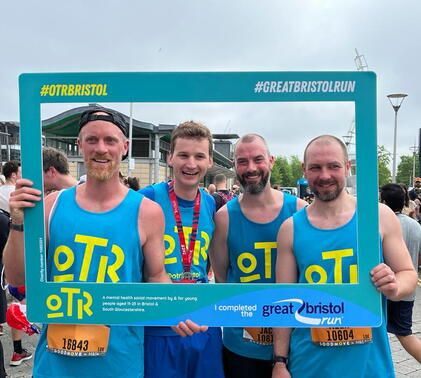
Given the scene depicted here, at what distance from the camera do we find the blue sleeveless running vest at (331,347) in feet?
6.45

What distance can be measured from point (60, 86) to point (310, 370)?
1896 millimetres

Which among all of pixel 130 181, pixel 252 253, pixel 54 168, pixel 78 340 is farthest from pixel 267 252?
pixel 130 181

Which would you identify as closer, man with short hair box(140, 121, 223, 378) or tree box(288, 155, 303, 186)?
tree box(288, 155, 303, 186)

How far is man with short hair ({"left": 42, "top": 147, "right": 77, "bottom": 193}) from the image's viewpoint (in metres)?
2.02

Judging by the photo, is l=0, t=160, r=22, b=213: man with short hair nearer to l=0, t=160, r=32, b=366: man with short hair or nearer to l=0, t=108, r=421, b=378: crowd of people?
l=0, t=160, r=32, b=366: man with short hair

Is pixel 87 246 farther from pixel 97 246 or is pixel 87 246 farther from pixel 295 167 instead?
pixel 295 167

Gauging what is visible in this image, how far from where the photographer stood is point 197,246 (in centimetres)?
235

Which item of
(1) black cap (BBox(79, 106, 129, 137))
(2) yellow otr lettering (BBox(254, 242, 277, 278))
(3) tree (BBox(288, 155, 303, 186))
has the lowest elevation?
(2) yellow otr lettering (BBox(254, 242, 277, 278))

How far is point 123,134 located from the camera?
2062 mm

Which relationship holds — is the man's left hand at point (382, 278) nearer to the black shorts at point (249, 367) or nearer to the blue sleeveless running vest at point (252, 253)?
the blue sleeveless running vest at point (252, 253)

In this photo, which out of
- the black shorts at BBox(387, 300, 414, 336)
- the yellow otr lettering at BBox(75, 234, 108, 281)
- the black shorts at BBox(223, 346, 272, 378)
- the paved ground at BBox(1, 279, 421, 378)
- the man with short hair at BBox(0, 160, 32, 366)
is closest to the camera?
the yellow otr lettering at BBox(75, 234, 108, 281)

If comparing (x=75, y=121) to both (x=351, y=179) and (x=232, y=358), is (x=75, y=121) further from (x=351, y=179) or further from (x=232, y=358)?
(x=232, y=358)

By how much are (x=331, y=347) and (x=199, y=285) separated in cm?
78

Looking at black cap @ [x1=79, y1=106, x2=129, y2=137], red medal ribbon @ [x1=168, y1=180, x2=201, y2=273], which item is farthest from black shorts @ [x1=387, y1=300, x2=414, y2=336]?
black cap @ [x1=79, y1=106, x2=129, y2=137]
